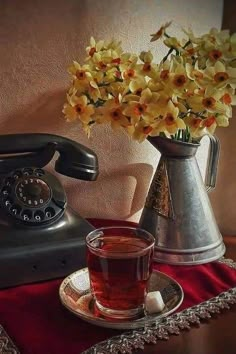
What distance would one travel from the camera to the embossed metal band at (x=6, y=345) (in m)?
0.56

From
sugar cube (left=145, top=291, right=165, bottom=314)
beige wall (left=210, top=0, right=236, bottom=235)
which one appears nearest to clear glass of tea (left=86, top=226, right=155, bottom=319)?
sugar cube (left=145, top=291, right=165, bottom=314)

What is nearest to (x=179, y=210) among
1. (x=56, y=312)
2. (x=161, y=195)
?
(x=161, y=195)

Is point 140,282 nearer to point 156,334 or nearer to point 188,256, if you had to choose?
point 156,334

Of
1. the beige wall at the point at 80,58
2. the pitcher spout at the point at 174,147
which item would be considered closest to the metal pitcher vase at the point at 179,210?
the pitcher spout at the point at 174,147

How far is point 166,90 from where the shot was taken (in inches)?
27.8

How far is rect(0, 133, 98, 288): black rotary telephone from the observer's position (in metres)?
0.71

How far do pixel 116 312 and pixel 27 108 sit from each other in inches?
17.7

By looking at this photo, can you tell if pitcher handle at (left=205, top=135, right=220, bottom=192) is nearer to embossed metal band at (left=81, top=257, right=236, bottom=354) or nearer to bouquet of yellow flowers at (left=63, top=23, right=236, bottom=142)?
bouquet of yellow flowers at (left=63, top=23, right=236, bottom=142)

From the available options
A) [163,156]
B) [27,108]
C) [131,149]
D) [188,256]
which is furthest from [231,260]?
[27,108]

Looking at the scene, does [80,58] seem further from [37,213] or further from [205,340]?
[205,340]

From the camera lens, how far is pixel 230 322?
2.10 ft

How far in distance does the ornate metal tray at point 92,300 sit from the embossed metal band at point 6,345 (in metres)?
0.08

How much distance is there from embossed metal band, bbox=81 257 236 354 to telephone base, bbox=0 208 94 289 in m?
0.18

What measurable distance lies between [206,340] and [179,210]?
0.77 feet
